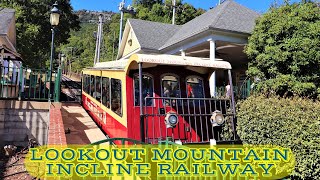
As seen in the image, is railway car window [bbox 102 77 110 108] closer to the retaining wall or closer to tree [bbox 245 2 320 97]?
the retaining wall

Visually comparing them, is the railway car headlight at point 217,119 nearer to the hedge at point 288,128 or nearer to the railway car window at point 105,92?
the hedge at point 288,128

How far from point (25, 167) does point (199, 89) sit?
5.75 m

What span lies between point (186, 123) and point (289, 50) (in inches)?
208

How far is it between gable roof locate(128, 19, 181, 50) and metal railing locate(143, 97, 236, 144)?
494 inches

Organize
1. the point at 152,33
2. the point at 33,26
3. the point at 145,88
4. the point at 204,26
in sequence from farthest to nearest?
the point at 33,26 → the point at 152,33 → the point at 204,26 → the point at 145,88

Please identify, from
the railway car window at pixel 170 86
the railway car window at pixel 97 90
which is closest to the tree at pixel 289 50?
the railway car window at pixel 170 86

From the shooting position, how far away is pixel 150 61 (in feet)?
22.4

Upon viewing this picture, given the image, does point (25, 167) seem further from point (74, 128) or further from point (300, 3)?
point (300, 3)

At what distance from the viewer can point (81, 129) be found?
10125 mm

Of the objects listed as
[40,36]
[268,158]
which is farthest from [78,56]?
[268,158]

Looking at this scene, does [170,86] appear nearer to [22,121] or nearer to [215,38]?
[22,121]

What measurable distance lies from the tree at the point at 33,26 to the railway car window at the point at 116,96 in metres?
17.7

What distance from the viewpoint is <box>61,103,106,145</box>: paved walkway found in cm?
838

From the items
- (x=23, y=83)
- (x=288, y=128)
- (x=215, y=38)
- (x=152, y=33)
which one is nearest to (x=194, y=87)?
(x=288, y=128)
